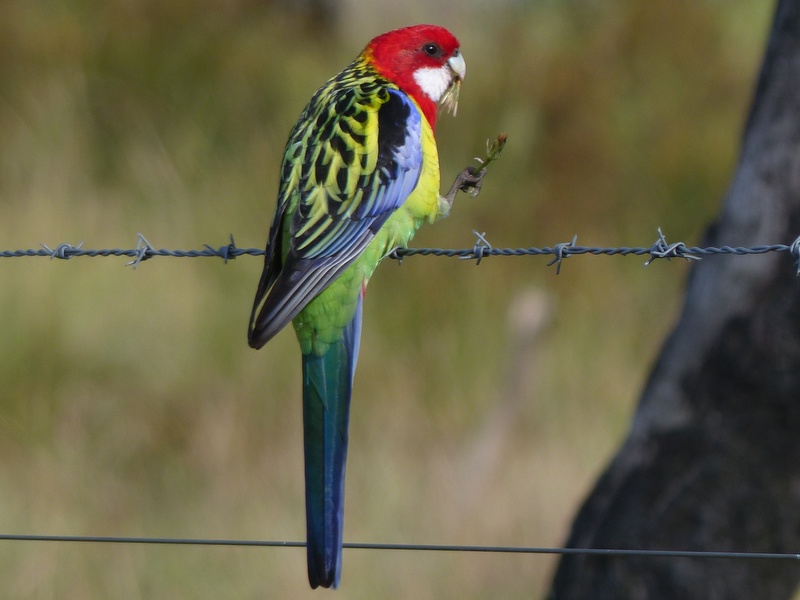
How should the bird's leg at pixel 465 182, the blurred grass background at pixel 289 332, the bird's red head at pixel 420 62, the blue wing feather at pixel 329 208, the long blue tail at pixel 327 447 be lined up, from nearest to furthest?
the long blue tail at pixel 327 447
the blue wing feather at pixel 329 208
the bird's leg at pixel 465 182
the bird's red head at pixel 420 62
the blurred grass background at pixel 289 332

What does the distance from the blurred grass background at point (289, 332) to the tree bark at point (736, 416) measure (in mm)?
1992

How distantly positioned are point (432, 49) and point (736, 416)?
208 centimetres

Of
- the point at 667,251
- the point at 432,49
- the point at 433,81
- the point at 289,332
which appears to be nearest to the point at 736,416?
the point at 667,251

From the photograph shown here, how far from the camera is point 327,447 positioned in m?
3.89

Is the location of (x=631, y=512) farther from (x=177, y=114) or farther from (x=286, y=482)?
(x=177, y=114)

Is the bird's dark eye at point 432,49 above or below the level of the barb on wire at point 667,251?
above

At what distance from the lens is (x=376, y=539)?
Result: 723 cm

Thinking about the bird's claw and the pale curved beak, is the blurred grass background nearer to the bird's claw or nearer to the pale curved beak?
the bird's claw

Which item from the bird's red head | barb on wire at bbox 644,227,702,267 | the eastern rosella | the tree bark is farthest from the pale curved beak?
barb on wire at bbox 644,227,702,267

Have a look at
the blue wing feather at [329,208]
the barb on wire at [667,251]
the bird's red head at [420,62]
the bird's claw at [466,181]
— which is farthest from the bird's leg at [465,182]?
the barb on wire at [667,251]

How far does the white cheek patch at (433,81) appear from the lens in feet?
16.3

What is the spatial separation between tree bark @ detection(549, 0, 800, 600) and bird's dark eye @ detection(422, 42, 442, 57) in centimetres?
147

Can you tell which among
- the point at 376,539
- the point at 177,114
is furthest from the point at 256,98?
the point at 376,539

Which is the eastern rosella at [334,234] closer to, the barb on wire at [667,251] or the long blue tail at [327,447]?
the long blue tail at [327,447]
